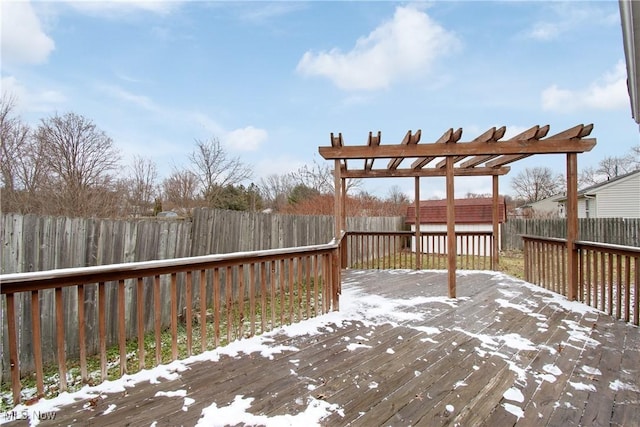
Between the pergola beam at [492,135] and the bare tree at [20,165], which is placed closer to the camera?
the pergola beam at [492,135]

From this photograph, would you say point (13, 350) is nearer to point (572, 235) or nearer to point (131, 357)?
point (131, 357)

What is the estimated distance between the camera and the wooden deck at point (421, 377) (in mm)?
1856

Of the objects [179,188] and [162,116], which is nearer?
[162,116]

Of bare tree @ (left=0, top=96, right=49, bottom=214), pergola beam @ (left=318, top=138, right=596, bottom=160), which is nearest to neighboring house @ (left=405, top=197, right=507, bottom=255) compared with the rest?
pergola beam @ (left=318, top=138, right=596, bottom=160)

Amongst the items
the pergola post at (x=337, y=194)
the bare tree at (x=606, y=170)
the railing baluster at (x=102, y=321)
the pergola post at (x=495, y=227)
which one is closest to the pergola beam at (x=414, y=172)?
the pergola post at (x=495, y=227)

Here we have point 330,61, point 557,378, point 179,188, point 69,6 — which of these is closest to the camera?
point 557,378

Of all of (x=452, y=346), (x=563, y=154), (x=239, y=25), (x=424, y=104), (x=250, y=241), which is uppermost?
(x=239, y=25)

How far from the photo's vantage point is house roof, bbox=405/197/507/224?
1398cm

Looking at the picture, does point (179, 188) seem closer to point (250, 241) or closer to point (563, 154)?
point (250, 241)

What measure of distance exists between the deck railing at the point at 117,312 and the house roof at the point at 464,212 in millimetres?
11645

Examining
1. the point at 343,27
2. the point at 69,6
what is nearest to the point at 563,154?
the point at 343,27

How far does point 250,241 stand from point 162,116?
303 inches

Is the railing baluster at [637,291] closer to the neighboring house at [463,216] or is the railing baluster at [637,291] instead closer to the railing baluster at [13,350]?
the railing baluster at [13,350]

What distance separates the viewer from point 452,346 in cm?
291
